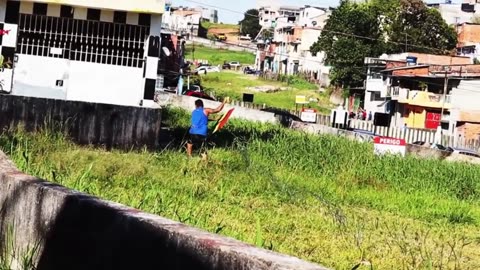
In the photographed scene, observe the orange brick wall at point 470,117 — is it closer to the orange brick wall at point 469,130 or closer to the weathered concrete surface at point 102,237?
the orange brick wall at point 469,130

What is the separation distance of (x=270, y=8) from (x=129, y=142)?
553ft

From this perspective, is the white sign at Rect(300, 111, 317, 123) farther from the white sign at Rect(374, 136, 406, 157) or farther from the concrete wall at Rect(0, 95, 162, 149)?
the concrete wall at Rect(0, 95, 162, 149)

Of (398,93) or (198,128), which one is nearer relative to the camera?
(198,128)

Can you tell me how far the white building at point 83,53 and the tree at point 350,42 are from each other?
6393 cm

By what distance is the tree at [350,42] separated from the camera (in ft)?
273

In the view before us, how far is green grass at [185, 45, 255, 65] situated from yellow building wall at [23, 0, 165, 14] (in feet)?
357

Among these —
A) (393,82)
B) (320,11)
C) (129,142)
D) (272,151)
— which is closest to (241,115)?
(272,151)

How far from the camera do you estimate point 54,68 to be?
19547 millimetres

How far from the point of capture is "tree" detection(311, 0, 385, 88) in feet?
273

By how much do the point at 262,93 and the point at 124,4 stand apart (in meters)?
69.0

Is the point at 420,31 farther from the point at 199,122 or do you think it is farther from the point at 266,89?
the point at 199,122

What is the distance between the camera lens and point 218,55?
444 ft

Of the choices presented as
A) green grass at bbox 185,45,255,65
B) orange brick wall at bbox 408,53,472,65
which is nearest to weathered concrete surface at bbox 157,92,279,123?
orange brick wall at bbox 408,53,472,65

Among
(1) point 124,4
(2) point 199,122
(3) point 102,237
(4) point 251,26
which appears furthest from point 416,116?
(4) point 251,26
